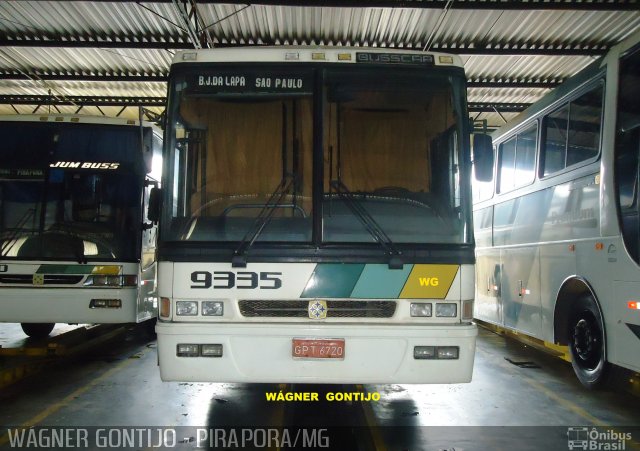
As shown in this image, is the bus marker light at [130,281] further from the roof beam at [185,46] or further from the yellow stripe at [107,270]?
the roof beam at [185,46]

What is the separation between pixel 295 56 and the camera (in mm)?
4391

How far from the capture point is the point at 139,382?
6262 mm

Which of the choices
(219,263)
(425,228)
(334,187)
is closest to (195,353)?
(219,263)

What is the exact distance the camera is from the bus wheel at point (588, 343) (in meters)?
5.50

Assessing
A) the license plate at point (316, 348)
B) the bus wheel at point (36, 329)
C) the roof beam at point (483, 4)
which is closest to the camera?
the license plate at point (316, 348)

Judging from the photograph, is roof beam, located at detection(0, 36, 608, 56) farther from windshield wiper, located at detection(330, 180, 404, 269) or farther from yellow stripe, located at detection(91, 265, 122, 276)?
windshield wiper, located at detection(330, 180, 404, 269)

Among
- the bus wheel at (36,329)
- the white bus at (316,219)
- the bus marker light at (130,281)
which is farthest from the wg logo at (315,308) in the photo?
the bus wheel at (36,329)

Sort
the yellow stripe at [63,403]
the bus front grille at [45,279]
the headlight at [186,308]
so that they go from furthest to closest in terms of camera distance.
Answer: the bus front grille at [45,279]
the yellow stripe at [63,403]
the headlight at [186,308]

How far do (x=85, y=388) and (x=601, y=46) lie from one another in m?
10.9

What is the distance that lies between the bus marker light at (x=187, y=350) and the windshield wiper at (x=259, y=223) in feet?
2.37

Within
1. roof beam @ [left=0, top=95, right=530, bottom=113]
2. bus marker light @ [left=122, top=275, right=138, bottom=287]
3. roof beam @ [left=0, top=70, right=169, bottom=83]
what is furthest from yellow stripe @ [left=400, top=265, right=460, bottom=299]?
roof beam @ [left=0, top=95, right=530, bottom=113]

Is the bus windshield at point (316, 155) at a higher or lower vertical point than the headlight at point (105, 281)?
higher

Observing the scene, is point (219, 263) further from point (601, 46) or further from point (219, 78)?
point (601, 46)

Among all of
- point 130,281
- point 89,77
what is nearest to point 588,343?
point 130,281
